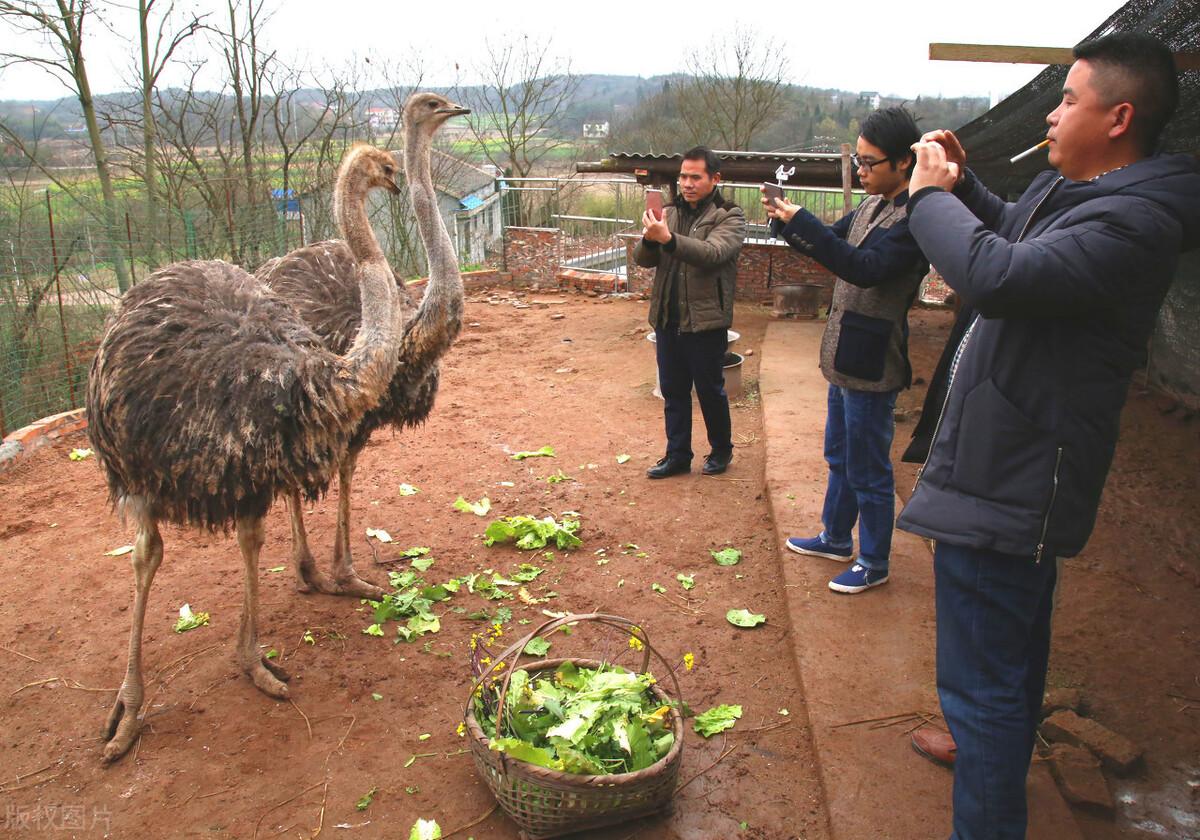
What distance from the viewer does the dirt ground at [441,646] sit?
2996 millimetres

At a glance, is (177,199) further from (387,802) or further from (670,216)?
(387,802)

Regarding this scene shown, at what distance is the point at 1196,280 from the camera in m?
6.72

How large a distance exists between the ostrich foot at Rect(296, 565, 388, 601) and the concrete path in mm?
2017

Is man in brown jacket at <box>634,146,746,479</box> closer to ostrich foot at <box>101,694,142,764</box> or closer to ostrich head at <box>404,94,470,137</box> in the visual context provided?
ostrich head at <box>404,94,470,137</box>

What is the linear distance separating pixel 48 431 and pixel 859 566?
5.60 m

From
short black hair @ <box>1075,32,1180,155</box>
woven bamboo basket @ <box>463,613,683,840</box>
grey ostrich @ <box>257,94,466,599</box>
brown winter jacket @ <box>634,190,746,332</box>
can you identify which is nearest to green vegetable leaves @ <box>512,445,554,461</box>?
brown winter jacket @ <box>634,190,746,332</box>

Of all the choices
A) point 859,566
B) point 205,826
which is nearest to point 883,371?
point 859,566

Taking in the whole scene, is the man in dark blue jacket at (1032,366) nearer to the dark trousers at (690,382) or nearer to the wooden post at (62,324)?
the dark trousers at (690,382)

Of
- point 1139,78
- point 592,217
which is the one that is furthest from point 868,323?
point 592,217

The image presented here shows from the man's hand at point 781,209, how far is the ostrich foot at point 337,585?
2589mm

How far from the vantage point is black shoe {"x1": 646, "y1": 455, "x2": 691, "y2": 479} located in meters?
5.80

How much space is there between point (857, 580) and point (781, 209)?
65.8 inches

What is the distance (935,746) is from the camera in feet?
9.65

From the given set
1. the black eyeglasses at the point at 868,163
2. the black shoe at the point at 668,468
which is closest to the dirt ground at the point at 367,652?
the black shoe at the point at 668,468
